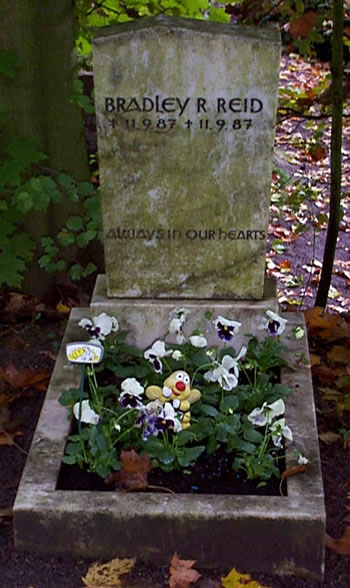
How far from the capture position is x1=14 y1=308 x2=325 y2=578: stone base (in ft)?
9.09

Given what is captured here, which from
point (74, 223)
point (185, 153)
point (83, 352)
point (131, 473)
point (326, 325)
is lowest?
point (326, 325)

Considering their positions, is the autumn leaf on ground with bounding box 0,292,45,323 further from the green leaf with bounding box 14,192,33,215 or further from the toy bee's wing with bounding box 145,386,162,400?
the toy bee's wing with bounding box 145,386,162,400

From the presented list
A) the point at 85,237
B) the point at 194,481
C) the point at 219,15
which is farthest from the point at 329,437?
the point at 219,15

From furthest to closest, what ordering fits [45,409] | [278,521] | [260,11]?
[260,11], [45,409], [278,521]

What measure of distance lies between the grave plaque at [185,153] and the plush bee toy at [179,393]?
0.64 meters

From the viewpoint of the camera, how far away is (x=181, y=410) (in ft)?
10.7

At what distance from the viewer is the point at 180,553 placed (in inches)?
111

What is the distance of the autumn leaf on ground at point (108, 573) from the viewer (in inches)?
108

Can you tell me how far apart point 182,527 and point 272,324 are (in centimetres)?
112

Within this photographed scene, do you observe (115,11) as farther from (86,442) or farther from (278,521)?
(278,521)

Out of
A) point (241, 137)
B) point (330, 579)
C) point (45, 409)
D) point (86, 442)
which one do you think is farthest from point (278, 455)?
point (241, 137)

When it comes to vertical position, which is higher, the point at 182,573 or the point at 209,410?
the point at 209,410

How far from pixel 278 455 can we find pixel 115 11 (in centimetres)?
314

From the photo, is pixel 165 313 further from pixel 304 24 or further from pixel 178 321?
pixel 304 24
